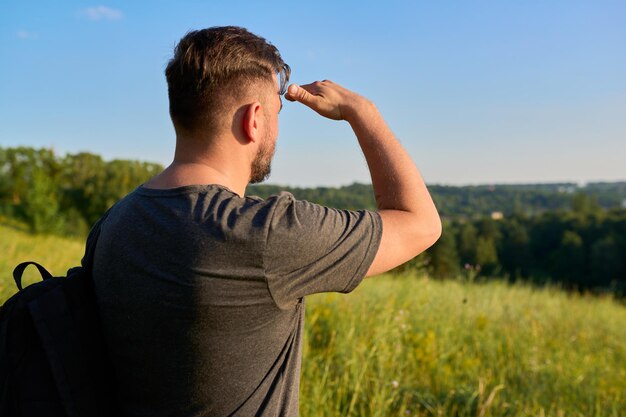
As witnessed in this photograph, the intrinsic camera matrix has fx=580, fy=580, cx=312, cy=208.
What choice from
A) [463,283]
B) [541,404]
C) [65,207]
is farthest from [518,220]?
[541,404]

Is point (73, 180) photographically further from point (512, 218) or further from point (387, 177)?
point (387, 177)

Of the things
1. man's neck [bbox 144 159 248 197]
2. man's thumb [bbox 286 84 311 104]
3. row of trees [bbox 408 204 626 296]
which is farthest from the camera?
row of trees [bbox 408 204 626 296]

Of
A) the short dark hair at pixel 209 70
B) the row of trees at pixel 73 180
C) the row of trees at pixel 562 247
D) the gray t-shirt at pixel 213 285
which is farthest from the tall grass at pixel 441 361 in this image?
the row of trees at pixel 562 247

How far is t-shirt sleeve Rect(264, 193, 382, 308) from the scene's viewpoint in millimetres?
1356

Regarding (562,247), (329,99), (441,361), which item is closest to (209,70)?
(329,99)

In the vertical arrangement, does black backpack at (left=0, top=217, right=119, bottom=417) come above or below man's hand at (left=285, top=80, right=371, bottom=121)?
below

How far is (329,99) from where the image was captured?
1.76m

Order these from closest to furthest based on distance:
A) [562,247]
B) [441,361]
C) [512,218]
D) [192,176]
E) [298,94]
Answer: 1. [192,176]
2. [298,94]
3. [441,361]
4. [562,247]
5. [512,218]

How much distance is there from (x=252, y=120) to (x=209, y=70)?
167 mm

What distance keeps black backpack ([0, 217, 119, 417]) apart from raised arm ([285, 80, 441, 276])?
2.41 ft

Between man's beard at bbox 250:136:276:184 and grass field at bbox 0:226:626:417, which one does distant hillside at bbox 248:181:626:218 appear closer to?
man's beard at bbox 250:136:276:184

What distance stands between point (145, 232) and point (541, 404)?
3.69 m

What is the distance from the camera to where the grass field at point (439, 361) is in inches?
144

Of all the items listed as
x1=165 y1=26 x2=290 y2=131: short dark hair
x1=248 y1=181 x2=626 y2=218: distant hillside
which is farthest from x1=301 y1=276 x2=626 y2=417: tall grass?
x1=165 y1=26 x2=290 y2=131: short dark hair
